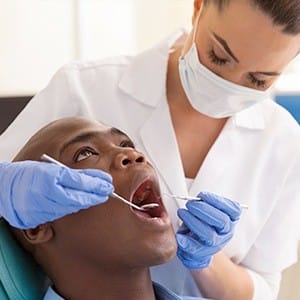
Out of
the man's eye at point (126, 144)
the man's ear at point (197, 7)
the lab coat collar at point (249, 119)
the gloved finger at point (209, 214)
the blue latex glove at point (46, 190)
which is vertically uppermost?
the man's ear at point (197, 7)

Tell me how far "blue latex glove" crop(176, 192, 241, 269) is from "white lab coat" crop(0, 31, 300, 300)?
5.7 inches

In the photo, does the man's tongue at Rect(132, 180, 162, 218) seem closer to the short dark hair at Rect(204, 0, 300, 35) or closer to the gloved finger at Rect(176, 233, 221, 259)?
the gloved finger at Rect(176, 233, 221, 259)

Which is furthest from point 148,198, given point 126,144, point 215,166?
point 215,166

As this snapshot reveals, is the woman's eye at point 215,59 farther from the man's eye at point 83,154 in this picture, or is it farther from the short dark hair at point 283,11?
the man's eye at point 83,154

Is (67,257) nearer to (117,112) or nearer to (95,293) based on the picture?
(95,293)

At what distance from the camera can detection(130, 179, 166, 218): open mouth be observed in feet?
3.69

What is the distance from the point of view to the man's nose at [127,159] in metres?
1.11

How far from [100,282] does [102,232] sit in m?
0.11

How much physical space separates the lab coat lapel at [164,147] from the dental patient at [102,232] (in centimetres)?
16

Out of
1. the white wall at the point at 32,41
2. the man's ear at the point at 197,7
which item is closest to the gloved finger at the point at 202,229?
the man's ear at the point at 197,7

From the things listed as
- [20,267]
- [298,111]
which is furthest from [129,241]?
[298,111]

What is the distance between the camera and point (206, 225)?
1157 millimetres

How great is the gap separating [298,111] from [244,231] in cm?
60

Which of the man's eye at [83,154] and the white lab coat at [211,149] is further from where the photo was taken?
the white lab coat at [211,149]
